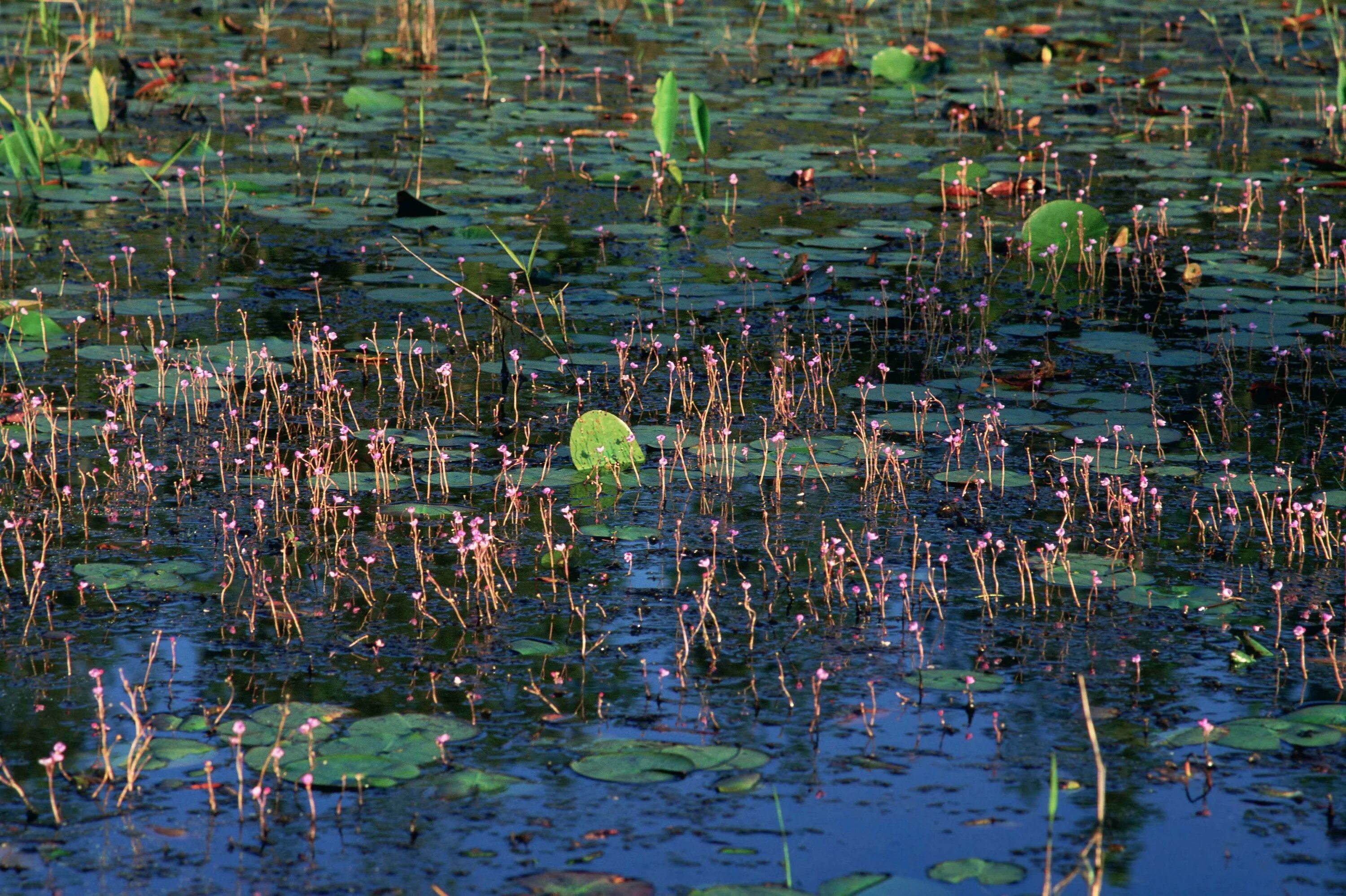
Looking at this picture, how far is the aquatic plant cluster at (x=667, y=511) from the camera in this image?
3064 mm

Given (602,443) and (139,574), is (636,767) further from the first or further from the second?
(602,443)

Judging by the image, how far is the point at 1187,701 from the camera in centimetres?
355

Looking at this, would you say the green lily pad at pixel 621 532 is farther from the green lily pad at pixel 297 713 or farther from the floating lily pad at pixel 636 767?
the floating lily pad at pixel 636 767

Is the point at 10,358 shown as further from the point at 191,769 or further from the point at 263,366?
the point at 191,769

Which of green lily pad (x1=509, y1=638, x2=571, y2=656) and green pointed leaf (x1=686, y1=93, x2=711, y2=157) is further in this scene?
green pointed leaf (x1=686, y1=93, x2=711, y2=157)

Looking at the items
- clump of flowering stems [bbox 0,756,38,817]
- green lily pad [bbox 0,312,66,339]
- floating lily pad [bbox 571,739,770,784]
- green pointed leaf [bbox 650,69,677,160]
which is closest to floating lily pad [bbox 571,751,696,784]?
floating lily pad [bbox 571,739,770,784]

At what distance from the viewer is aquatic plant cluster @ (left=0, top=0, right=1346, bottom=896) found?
10.1 ft

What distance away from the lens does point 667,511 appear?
4.77 metres

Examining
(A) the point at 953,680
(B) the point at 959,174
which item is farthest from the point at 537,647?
(B) the point at 959,174

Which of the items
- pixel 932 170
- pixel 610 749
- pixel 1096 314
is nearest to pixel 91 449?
pixel 610 749

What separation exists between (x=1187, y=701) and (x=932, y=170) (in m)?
6.33

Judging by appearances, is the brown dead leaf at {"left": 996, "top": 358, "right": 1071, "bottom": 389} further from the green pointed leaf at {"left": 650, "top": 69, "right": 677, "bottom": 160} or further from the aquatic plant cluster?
the green pointed leaf at {"left": 650, "top": 69, "right": 677, "bottom": 160}

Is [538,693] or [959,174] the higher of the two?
[959,174]

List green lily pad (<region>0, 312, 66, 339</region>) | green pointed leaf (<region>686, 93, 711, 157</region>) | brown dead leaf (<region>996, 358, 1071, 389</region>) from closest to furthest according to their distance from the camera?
brown dead leaf (<region>996, 358, 1071, 389</region>)
green lily pad (<region>0, 312, 66, 339</region>)
green pointed leaf (<region>686, 93, 711, 157</region>)
